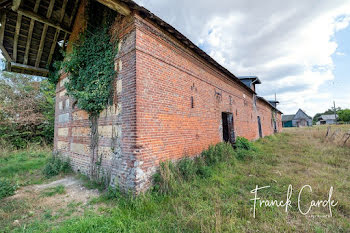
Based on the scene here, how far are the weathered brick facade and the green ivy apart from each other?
0.35 meters

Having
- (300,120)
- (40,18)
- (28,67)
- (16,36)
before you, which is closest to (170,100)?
(40,18)

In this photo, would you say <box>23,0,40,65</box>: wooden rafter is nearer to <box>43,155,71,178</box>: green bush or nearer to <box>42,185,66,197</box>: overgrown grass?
<box>43,155,71,178</box>: green bush

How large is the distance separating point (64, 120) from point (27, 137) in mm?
9345

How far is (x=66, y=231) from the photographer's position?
8.53 feet

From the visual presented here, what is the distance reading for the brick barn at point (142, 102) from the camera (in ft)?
13.0

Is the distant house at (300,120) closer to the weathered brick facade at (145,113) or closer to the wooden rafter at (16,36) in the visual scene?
the weathered brick facade at (145,113)

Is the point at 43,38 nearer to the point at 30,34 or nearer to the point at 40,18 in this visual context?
the point at 30,34

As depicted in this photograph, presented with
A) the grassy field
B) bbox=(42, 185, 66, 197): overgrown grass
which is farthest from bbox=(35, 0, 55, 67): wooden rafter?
the grassy field

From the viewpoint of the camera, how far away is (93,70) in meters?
5.05

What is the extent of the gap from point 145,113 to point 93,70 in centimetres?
255

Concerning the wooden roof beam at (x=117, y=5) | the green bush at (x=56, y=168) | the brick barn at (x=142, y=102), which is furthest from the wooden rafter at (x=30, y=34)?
the green bush at (x=56, y=168)

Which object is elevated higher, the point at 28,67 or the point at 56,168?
the point at 28,67

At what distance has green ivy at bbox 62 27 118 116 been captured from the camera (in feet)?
15.2

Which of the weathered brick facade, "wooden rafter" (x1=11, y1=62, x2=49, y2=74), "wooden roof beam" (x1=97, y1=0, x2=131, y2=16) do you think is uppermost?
"wooden roof beam" (x1=97, y1=0, x2=131, y2=16)
